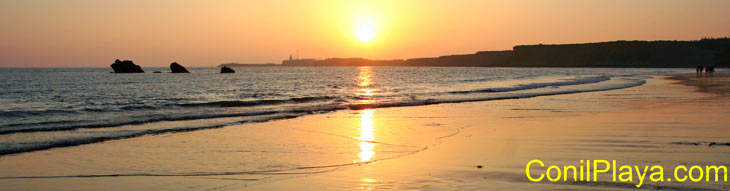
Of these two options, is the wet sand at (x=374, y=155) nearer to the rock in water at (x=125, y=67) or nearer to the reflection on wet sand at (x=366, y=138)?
the reflection on wet sand at (x=366, y=138)

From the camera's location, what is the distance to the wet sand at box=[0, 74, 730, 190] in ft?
22.2

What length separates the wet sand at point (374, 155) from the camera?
676cm

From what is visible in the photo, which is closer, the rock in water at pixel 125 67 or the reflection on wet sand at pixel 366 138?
the reflection on wet sand at pixel 366 138

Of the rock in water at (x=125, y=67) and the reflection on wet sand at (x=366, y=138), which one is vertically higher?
the rock in water at (x=125, y=67)

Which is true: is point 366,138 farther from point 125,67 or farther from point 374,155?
point 125,67

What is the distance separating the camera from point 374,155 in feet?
29.1

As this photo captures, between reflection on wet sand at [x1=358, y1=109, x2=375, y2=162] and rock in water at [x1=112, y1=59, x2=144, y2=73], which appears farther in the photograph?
rock in water at [x1=112, y1=59, x2=144, y2=73]

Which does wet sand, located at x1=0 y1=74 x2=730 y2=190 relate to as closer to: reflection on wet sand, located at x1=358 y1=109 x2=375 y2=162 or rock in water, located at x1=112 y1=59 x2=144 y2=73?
reflection on wet sand, located at x1=358 y1=109 x2=375 y2=162

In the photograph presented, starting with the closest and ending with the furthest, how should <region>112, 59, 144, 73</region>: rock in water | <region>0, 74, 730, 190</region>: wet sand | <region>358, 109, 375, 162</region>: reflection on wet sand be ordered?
<region>0, 74, 730, 190</region>: wet sand, <region>358, 109, 375, 162</region>: reflection on wet sand, <region>112, 59, 144, 73</region>: rock in water

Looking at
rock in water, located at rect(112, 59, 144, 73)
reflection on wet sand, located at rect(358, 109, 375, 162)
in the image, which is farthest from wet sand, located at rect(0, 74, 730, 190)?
rock in water, located at rect(112, 59, 144, 73)

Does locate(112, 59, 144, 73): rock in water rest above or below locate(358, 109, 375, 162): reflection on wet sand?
above

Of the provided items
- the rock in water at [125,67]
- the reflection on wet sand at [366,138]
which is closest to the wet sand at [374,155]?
the reflection on wet sand at [366,138]

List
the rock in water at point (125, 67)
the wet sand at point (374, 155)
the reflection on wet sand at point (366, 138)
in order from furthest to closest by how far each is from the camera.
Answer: the rock in water at point (125, 67)
the reflection on wet sand at point (366, 138)
the wet sand at point (374, 155)

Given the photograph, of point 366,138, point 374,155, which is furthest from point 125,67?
point 374,155
